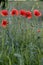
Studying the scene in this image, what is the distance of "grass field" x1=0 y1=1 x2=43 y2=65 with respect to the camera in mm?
2049

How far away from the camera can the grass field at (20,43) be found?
205 cm

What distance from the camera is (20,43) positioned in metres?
2.35

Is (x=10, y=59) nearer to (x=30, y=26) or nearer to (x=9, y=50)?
(x=9, y=50)

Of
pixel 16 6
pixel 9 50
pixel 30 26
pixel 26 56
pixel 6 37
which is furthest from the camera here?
pixel 16 6

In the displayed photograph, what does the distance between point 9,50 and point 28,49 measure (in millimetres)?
169

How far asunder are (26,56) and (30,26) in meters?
0.66

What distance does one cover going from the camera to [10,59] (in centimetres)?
206

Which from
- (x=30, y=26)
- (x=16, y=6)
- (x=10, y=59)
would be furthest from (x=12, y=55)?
(x=16, y=6)

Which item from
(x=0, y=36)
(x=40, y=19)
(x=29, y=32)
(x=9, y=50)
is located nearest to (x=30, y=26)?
(x=29, y=32)

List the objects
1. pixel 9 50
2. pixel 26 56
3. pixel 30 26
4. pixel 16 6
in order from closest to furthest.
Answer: pixel 26 56
pixel 9 50
pixel 30 26
pixel 16 6

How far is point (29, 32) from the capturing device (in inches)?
96.8

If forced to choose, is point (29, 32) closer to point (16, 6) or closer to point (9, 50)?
point (9, 50)

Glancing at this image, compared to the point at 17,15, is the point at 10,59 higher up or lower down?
lower down

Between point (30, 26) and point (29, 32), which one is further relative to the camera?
point (30, 26)
